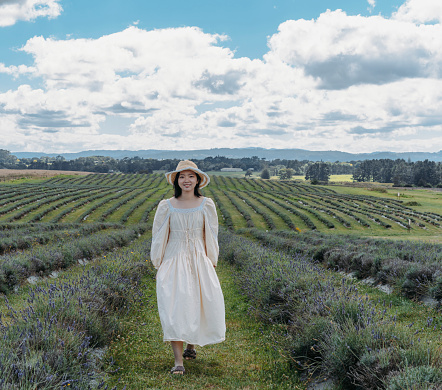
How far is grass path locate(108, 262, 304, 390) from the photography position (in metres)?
4.12

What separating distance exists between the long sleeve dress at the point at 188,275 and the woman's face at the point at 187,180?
0.29 meters

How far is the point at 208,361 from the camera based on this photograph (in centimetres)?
500

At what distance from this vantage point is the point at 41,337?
11.9 feet

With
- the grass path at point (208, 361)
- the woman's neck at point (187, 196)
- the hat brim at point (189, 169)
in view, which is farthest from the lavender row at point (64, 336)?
the hat brim at point (189, 169)

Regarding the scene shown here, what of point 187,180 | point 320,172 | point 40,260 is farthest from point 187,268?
point 320,172

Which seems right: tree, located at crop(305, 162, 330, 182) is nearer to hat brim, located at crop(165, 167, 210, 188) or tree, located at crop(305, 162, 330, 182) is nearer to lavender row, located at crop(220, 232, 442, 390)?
lavender row, located at crop(220, 232, 442, 390)

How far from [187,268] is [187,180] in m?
1.17

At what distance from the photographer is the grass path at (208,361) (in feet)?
13.5

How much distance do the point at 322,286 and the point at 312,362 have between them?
1.62 m

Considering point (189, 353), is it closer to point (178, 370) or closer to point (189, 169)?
point (178, 370)

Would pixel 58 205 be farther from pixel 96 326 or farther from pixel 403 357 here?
pixel 403 357

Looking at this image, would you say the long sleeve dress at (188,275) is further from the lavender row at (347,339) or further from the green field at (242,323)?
the lavender row at (347,339)

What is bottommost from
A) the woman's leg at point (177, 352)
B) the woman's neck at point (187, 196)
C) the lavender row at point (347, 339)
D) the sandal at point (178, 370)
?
the sandal at point (178, 370)

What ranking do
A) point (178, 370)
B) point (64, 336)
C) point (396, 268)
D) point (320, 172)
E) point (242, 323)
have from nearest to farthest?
point (64, 336) → point (178, 370) → point (242, 323) → point (396, 268) → point (320, 172)
